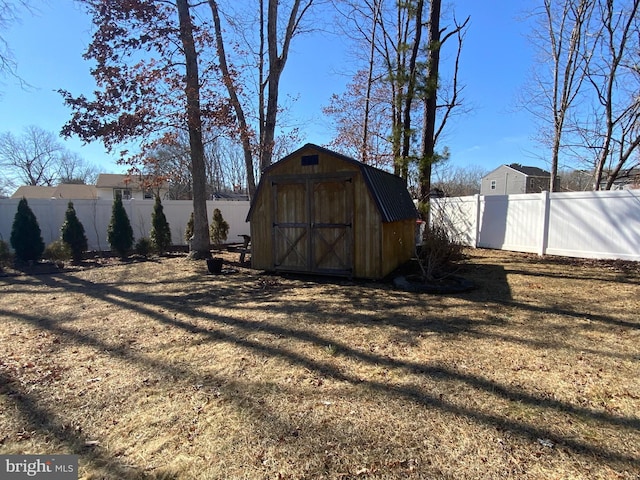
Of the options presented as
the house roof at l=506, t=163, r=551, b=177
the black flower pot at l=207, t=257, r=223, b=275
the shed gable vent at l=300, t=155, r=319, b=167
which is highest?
the house roof at l=506, t=163, r=551, b=177

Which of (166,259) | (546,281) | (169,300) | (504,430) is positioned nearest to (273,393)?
(504,430)

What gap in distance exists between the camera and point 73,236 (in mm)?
10070

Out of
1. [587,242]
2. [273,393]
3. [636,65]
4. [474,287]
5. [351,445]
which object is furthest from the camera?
[636,65]

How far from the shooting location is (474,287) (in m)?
6.39

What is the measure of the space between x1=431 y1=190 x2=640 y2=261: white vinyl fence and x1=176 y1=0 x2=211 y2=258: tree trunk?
22.6ft

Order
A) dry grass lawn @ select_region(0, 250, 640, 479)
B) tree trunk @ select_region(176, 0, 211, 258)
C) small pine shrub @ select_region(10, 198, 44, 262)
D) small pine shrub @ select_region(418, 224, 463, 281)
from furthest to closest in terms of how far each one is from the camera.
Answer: tree trunk @ select_region(176, 0, 211, 258) → small pine shrub @ select_region(10, 198, 44, 262) → small pine shrub @ select_region(418, 224, 463, 281) → dry grass lawn @ select_region(0, 250, 640, 479)

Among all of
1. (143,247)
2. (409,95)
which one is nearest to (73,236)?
(143,247)

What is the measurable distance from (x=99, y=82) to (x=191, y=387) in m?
9.91

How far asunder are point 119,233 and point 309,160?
7194 millimetres

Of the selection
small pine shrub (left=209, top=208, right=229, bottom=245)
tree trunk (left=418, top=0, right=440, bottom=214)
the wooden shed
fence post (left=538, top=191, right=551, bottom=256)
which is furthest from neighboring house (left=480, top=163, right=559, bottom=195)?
the wooden shed

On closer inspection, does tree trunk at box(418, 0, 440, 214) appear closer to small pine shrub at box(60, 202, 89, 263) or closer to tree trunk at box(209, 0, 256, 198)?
tree trunk at box(209, 0, 256, 198)

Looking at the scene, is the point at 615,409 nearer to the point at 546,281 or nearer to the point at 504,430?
the point at 504,430

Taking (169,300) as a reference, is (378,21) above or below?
above

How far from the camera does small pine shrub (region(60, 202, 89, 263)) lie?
10.0m
